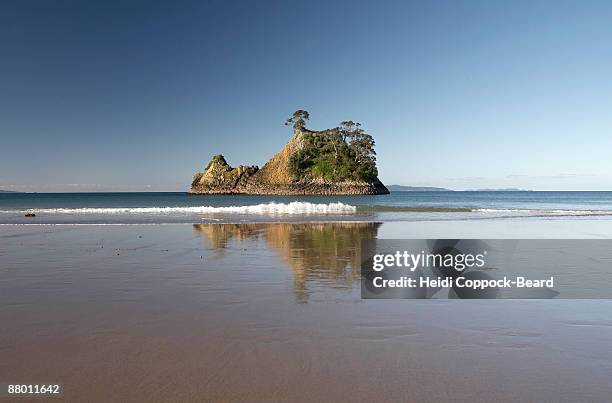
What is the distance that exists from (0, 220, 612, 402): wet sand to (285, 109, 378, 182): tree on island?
5785 inches

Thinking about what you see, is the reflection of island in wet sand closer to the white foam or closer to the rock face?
the white foam

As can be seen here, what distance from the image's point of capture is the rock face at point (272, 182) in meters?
154

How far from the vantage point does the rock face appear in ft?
504

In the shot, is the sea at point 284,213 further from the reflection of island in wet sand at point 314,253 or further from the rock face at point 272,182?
the rock face at point 272,182

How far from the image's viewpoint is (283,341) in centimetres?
534

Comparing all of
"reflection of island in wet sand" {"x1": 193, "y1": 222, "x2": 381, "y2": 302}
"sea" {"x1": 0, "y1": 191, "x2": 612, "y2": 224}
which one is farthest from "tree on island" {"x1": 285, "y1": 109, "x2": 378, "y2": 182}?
"reflection of island in wet sand" {"x1": 193, "y1": 222, "x2": 381, "y2": 302}

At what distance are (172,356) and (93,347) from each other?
1.09 metres

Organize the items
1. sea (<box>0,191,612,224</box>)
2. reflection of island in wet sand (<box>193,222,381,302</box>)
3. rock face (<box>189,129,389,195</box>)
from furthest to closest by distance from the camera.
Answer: rock face (<box>189,129,389,195</box>)
sea (<box>0,191,612,224</box>)
reflection of island in wet sand (<box>193,222,381,302</box>)

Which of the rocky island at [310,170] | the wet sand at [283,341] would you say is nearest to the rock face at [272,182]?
the rocky island at [310,170]

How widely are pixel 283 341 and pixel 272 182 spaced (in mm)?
160411

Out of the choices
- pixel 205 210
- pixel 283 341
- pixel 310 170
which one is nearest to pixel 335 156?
pixel 310 170

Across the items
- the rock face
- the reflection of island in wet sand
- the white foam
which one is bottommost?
the reflection of island in wet sand

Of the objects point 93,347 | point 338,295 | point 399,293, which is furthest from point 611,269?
point 93,347

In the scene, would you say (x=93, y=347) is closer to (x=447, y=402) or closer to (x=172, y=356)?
(x=172, y=356)
